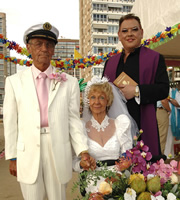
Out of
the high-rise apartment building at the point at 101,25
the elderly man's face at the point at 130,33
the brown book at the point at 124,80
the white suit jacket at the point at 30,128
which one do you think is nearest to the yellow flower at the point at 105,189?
the white suit jacket at the point at 30,128

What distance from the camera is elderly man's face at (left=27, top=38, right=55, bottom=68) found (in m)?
1.79

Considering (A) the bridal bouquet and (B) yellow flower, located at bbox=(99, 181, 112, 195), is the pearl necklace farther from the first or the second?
(B) yellow flower, located at bbox=(99, 181, 112, 195)

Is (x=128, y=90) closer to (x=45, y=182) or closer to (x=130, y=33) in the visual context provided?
(x=130, y=33)

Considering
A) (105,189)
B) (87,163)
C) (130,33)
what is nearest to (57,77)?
(87,163)

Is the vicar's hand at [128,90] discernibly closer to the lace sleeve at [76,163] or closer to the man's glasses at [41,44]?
the lace sleeve at [76,163]

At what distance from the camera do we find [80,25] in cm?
5566

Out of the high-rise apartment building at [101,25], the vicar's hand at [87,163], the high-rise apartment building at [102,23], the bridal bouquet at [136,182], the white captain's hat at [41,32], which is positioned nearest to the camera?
the bridal bouquet at [136,182]

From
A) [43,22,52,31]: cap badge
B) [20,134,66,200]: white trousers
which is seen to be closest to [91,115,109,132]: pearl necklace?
[20,134,66,200]: white trousers

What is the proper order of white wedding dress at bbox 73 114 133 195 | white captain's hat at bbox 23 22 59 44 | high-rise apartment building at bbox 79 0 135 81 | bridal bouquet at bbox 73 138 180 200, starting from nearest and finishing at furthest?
bridal bouquet at bbox 73 138 180 200, white captain's hat at bbox 23 22 59 44, white wedding dress at bbox 73 114 133 195, high-rise apartment building at bbox 79 0 135 81

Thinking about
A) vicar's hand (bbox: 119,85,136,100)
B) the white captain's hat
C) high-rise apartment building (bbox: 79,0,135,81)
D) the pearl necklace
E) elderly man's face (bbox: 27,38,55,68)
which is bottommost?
the pearl necklace

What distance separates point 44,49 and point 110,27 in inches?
1860

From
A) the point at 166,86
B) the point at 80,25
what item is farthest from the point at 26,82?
the point at 80,25

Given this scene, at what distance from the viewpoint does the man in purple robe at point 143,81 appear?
197cm

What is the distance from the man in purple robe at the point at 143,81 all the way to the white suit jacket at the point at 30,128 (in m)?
0.56
